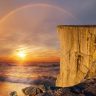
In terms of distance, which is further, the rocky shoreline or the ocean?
the ocean

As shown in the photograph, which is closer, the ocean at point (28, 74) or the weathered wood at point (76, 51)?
the weathered wood at point (76, 51)

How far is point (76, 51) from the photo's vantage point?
4031 cm

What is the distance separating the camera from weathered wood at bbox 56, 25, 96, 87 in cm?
3947

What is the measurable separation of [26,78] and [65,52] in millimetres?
26762

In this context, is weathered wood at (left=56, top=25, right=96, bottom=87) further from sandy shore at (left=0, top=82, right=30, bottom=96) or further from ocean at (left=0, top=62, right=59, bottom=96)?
ocean at (left=0, top=62, right=59, bottom=96)

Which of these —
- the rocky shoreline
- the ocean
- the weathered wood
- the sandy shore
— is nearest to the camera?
the rocky shoreline

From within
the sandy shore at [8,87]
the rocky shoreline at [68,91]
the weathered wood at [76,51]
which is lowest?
the sandy shore at [8,87]

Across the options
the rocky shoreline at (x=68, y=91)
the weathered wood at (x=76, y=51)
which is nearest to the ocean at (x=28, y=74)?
the weathered wood at (x=76, y=51)

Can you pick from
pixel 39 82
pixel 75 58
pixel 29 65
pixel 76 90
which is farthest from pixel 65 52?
pixel 29 65

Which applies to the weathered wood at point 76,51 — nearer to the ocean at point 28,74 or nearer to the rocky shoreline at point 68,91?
the rocky shoreline at point 68,91

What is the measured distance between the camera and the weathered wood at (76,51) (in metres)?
39.5

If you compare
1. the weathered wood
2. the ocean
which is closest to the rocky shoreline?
the weathered wood

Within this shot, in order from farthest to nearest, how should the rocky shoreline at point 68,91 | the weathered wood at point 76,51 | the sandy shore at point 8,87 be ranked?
the sandy shore at point 8,87, the weathered wood at point 76,51, the rocky shoreline at point 68,91

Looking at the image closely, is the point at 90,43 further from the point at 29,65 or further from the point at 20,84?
the point at 29,65
